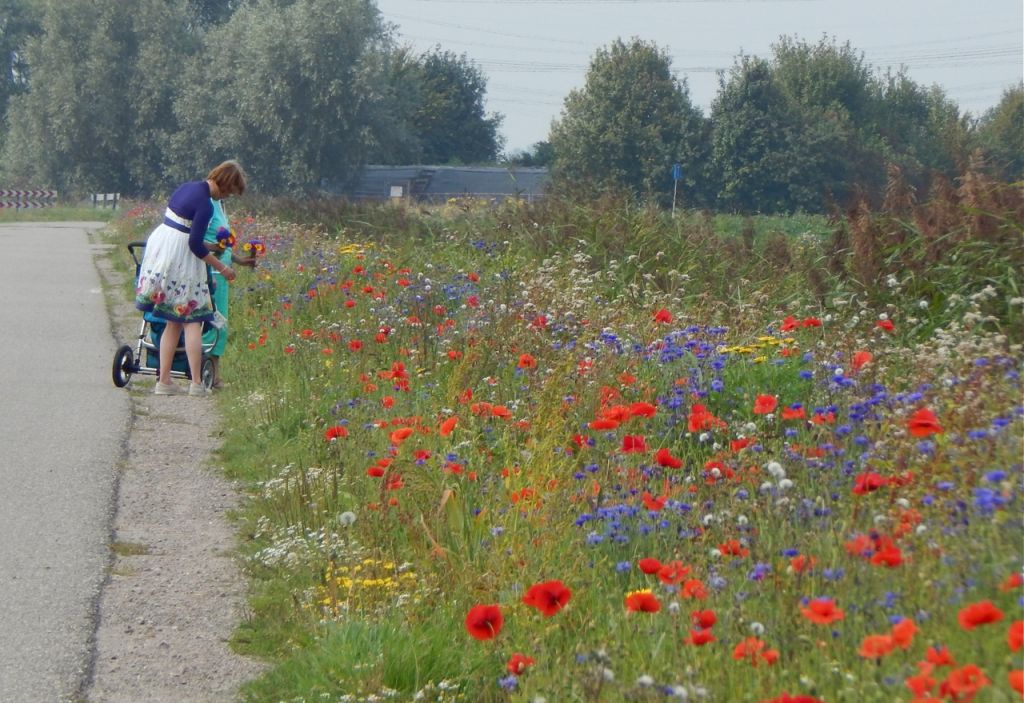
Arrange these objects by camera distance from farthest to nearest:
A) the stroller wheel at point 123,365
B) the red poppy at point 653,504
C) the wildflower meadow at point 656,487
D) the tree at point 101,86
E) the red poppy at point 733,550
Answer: the tree at point 101,86 → the stroller wheel at point 123,365 → the red poppy at point 653,504 → the red poppy at point 733,550 → the wildflower meadow at point 656,487

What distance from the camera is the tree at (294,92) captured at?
174ft

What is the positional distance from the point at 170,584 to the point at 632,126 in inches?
2428

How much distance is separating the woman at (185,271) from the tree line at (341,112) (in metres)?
42.3

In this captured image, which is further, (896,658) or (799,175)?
(799,175)

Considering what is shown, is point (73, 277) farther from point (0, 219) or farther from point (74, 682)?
point (0, 219)

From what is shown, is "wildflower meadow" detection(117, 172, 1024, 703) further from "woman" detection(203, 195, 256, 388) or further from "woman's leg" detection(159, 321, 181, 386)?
"woman's leg" detection(159, 321, 181, 386)

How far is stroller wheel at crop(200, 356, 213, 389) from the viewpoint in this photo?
1061cm

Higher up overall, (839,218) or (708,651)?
(839,218)

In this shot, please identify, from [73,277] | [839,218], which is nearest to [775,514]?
[839,218]

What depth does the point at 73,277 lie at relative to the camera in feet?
72.0

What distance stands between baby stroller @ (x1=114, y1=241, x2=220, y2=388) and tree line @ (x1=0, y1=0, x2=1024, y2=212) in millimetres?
41962

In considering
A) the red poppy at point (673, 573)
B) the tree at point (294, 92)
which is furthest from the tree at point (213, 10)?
the red poppy at point (673, 573)

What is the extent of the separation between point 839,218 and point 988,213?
193 centimetres

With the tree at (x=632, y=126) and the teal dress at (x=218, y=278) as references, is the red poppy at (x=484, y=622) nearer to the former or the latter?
the teal dress at (x=218, y=278)
